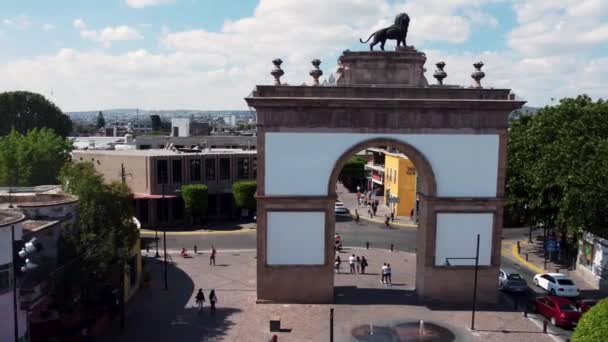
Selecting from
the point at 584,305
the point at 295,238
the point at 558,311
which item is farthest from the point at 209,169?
the point at 584,305

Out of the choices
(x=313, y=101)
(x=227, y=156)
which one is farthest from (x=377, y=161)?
(x=313, y=101)

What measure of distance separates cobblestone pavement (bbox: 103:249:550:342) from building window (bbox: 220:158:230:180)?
2008 cm

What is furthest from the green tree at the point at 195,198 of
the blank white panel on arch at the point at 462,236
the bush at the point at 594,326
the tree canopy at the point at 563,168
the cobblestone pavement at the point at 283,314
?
the bush at the point at 594,326

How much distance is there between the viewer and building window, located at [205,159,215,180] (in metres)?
49.5

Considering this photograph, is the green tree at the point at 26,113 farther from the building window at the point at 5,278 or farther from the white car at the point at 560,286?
the white car at the point at 560,286

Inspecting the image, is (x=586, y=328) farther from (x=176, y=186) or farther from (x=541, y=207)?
(x=176, y=186)

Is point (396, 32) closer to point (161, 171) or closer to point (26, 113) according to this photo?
point (161, 171)

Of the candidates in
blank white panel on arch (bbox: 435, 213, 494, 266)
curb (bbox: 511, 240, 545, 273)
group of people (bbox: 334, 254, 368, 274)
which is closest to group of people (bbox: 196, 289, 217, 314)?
group of people (bbox: 334, 254, 368, 274)

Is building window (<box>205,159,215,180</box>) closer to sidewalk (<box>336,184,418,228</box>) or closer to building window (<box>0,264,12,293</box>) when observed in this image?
sidewalk (<box>336,184,418,228</box>)

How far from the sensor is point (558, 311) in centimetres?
2297

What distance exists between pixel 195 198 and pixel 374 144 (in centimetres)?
2359

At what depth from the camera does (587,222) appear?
28578 mm

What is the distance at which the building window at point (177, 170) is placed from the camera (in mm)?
47569

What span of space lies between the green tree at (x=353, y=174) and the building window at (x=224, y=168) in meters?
22.7
